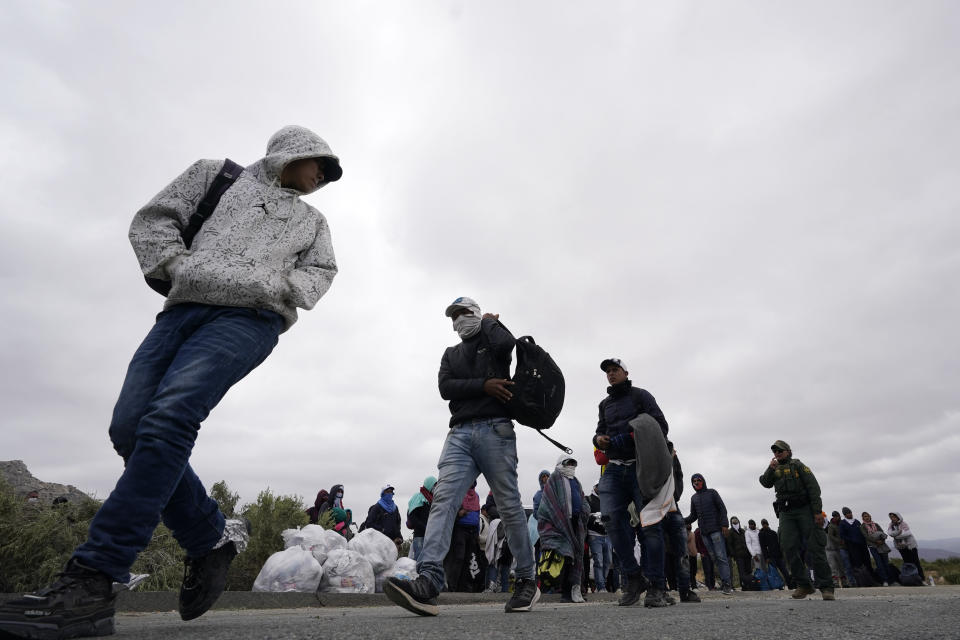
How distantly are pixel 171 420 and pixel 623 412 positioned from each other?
175 inches

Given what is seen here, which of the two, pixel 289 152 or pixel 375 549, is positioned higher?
pixel 289 152

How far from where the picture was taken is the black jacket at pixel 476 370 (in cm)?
432

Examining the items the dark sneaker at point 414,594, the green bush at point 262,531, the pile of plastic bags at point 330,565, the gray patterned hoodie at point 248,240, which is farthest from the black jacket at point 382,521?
the gray patterned hoodie at point 248,240

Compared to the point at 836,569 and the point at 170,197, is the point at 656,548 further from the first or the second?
the point at 836,569

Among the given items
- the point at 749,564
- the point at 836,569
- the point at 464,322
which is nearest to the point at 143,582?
the point at 464,322

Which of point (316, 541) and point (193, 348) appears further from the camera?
point (316, 541)

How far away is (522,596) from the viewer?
4285 millimetres

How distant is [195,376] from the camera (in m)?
2.34

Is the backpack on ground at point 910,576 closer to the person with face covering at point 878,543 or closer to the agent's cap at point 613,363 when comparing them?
the person with face covering at point 878,543

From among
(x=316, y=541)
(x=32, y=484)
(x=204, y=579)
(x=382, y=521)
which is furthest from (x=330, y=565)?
(x=32, y=484)

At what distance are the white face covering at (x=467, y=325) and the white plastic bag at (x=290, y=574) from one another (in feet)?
11.0

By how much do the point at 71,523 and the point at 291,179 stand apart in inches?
207

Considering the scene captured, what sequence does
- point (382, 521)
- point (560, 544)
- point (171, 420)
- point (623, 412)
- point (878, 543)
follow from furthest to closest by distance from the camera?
point (878, 543) < point (382, 521) < point (560, 544) < point (623, 412) < point (171, 420)

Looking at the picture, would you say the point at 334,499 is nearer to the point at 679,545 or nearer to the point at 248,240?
the point at 679,545
